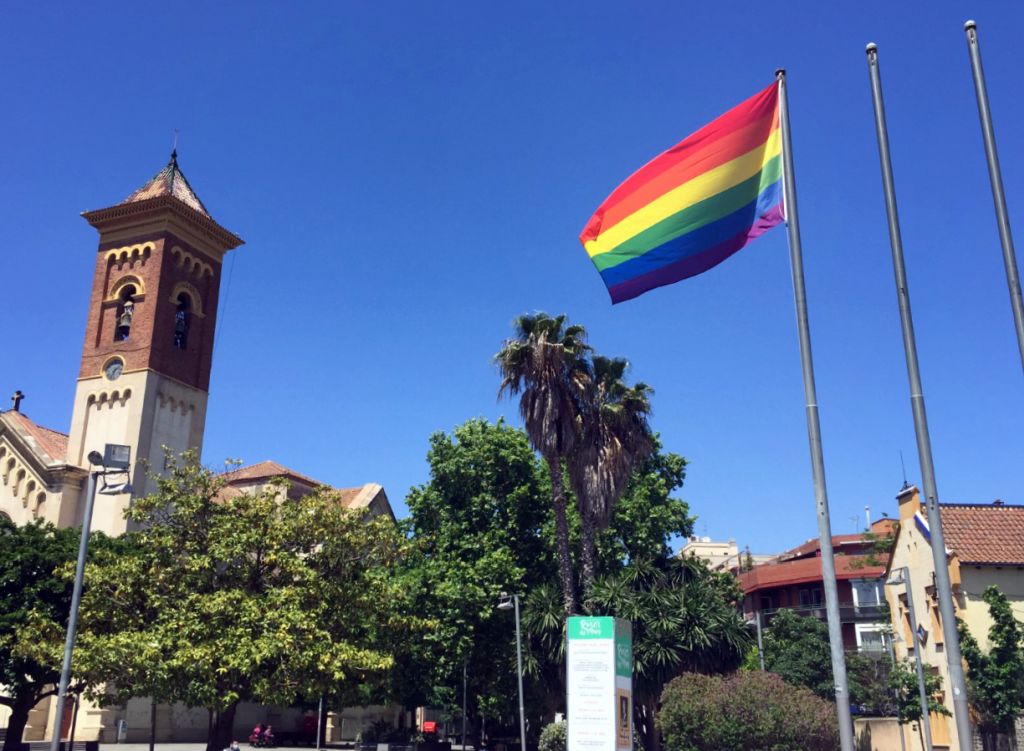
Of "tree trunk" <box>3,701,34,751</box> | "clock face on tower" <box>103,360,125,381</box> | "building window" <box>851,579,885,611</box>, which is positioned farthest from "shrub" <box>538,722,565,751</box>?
"building window" <box>851,579,885,611</box>

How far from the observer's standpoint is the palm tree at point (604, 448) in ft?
118

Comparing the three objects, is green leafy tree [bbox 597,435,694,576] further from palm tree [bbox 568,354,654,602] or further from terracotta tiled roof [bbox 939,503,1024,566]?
terracotta tiled roof [bbox 939,503,1024,566]

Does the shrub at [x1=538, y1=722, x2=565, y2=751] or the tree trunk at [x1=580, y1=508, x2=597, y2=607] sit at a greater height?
the tree trunk at [x1=580, y1=508, x2=597, y2=607]

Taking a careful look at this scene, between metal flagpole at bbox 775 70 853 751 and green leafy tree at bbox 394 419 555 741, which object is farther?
green leafy tree at bbox 394 419 555 741

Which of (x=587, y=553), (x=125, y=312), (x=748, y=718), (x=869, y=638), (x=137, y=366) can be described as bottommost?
(x=748, y=718)

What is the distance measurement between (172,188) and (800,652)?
4363 centimetres

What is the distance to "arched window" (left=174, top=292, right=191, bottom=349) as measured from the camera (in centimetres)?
4950

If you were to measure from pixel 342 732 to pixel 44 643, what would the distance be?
34871mm

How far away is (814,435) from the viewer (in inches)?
468

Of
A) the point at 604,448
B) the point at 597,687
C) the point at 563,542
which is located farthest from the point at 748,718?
the point at 597,687

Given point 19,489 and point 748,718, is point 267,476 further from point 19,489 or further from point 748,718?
point 748,718

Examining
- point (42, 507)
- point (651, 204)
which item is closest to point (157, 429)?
point (42, 507)

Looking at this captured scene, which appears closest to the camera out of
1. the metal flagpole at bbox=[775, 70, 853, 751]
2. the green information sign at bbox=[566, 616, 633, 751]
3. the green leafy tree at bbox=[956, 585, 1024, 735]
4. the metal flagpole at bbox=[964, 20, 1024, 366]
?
the metal flagpole at bbox=[775, 70, 853, 751]

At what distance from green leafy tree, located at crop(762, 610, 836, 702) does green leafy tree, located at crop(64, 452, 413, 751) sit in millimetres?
30111
